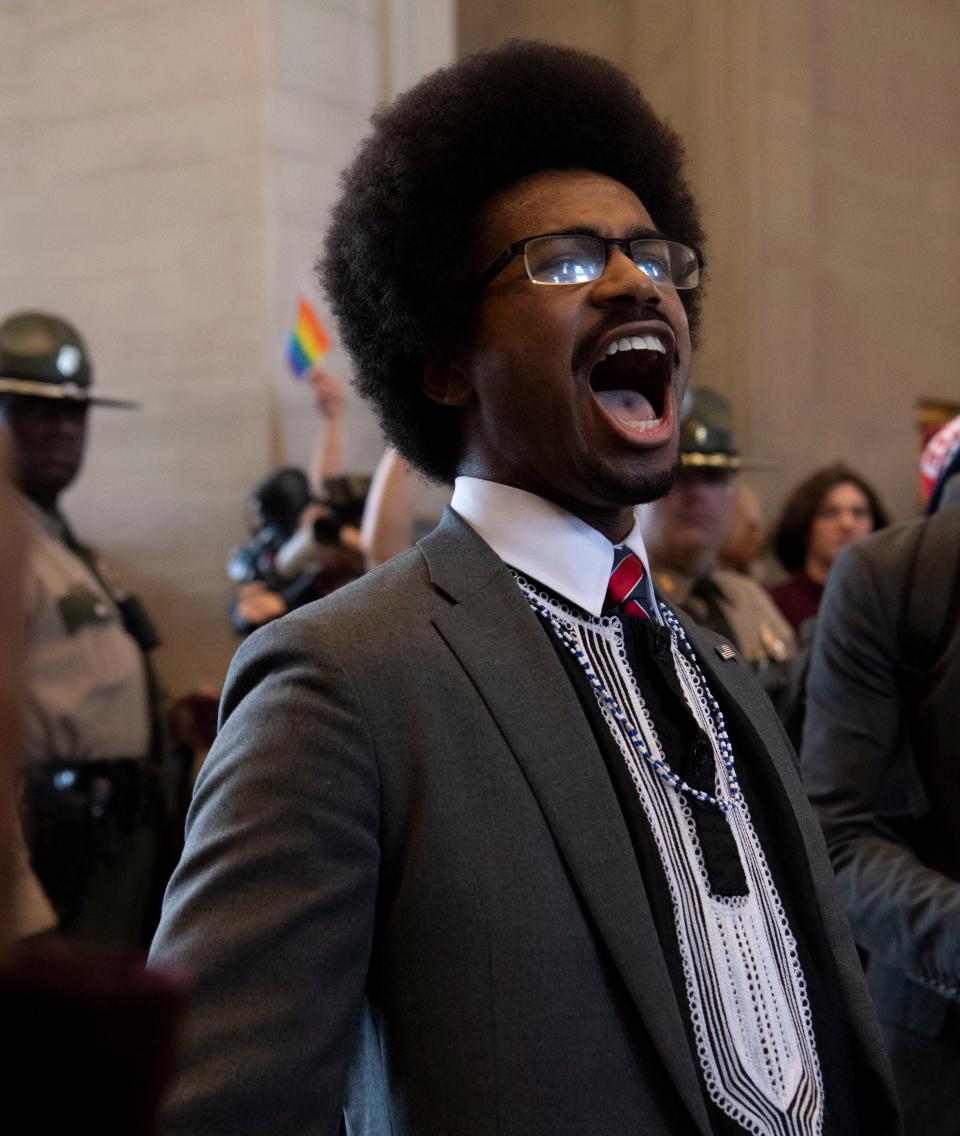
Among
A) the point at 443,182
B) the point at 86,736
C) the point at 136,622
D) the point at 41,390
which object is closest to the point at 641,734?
the point at 443,182

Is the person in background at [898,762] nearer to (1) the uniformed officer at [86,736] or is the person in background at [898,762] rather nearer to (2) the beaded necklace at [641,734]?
(2) the beaded necklace at [641,734]

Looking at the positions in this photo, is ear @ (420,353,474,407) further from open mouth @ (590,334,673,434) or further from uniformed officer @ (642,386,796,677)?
uniformed officer @ (642,386,796,677)

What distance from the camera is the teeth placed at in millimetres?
1720

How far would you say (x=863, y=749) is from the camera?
2408 mm

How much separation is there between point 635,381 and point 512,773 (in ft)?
1.94

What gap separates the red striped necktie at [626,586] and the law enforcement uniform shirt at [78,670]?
9.03 feet

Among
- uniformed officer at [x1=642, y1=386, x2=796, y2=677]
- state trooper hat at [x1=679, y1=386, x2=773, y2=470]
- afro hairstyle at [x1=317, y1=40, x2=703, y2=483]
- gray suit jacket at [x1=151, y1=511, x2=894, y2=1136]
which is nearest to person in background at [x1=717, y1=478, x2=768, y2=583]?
state trooper hat at [x1=679, y1=386, x2=773, y2=470]

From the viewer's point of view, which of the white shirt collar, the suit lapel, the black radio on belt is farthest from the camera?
the black radio on belt

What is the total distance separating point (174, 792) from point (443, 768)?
11.0 ft

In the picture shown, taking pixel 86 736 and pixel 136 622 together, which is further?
pixel 136 622

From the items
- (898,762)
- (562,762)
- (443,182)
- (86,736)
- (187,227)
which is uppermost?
(187,227)

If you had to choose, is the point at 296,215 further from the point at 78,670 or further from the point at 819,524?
the point at 78,670

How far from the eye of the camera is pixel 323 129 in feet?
22.5

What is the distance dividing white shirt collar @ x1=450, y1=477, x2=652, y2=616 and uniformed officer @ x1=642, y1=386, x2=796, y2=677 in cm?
235
